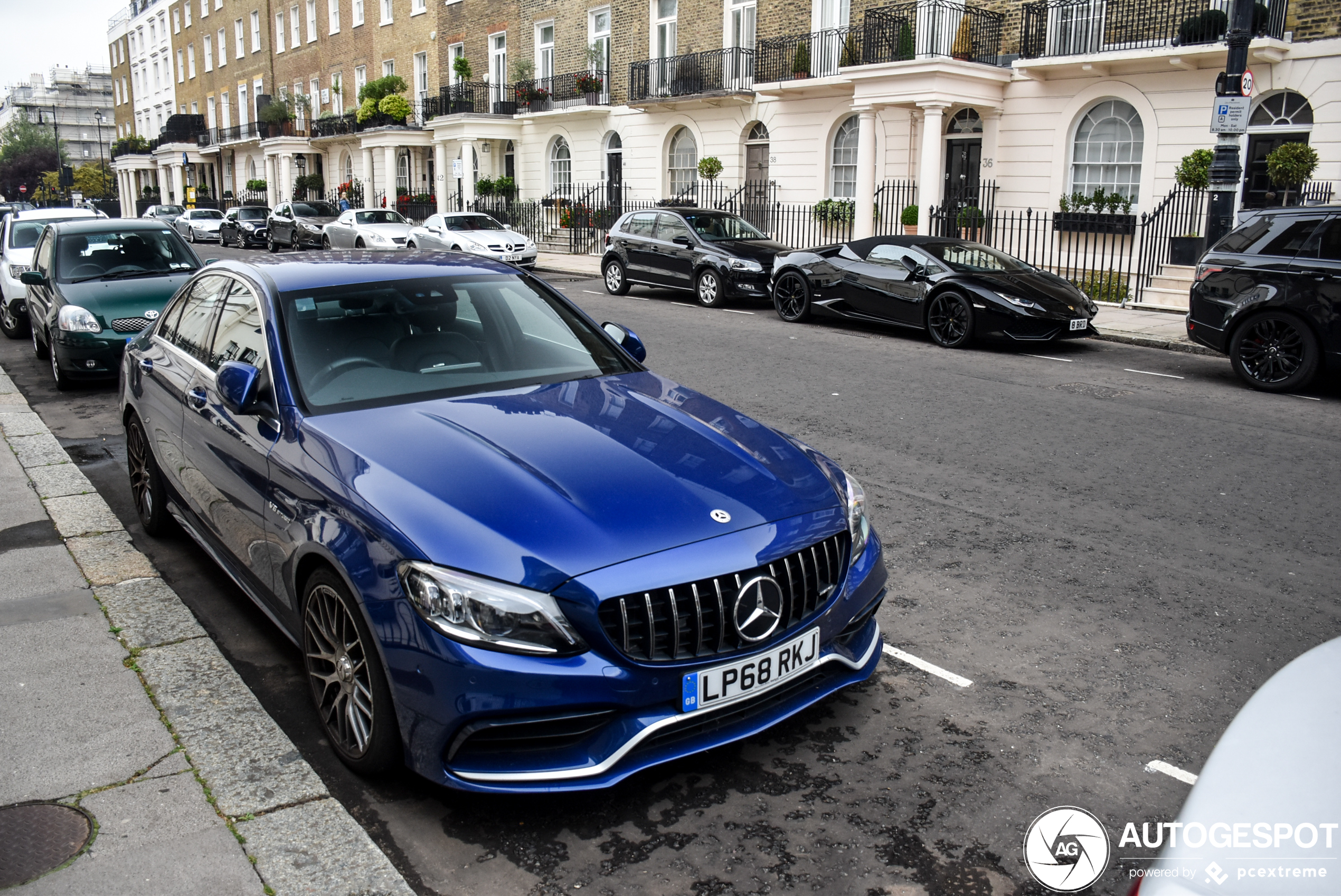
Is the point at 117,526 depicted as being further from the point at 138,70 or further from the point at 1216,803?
the point at 138,70

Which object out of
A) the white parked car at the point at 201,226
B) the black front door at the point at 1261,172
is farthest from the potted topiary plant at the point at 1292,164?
the white parked car at the point at 201,226

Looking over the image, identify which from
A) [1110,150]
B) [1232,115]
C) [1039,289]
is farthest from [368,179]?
[1232,115]

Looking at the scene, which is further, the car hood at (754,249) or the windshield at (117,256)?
the car hood at (754,249)

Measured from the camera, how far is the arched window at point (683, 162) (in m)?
29.8

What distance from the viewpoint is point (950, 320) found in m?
12.9

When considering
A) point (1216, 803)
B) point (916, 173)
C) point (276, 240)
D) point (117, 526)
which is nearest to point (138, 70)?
point (276, 240)

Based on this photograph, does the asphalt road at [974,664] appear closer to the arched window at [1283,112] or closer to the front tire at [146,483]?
the front tire at [146,483]

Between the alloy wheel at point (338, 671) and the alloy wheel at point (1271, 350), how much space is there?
32.0 feet

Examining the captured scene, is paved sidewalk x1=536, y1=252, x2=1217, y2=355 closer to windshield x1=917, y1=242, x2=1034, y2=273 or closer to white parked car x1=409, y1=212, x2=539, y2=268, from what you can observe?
windshield x1=917, y1=242, x2=1034, y2=273

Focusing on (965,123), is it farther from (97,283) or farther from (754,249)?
(97,283)

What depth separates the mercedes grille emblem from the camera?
3076 millimetres

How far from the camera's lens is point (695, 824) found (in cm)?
314

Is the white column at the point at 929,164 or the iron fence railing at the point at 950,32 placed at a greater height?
the iron fence railing at the point at 950,32

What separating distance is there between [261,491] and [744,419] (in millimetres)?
1867
